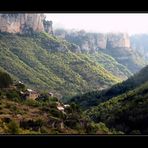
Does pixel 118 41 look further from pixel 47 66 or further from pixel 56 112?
pixel 56 112

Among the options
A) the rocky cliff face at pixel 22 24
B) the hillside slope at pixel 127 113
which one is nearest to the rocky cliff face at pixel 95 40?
the rocky cliff face at pixel 22 24

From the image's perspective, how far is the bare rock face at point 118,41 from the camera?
230 ft

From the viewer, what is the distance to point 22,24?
48.2 meters

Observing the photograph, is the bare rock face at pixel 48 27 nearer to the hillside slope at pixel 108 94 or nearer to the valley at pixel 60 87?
the valley at pixel 60 87

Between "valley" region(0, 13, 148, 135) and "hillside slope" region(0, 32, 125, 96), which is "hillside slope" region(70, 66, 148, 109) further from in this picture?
"hillside slope" region(0, 32, 125, 96)

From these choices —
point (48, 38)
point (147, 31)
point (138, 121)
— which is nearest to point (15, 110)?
point (138, 121)

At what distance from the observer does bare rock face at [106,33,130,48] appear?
70250mm

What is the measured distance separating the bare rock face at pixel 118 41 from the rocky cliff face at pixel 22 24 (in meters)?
20.3

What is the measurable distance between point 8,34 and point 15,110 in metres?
29.2

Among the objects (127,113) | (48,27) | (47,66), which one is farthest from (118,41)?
(127,113)

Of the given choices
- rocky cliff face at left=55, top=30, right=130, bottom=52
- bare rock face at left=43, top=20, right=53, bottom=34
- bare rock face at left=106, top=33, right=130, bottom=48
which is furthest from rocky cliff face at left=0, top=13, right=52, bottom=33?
bare rock face at left=106, top=33, right=130, bottom=48

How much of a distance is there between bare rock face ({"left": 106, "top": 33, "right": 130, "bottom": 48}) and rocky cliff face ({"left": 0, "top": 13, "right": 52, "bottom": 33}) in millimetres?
20323
